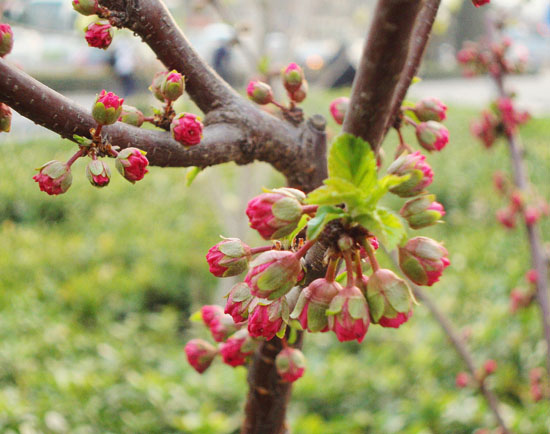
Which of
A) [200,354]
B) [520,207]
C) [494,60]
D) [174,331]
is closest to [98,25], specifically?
[200,354]

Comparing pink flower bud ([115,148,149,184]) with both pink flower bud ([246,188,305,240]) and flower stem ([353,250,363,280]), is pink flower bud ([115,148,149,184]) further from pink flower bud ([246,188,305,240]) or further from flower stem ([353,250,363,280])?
flower stem ([353,250,363,280])

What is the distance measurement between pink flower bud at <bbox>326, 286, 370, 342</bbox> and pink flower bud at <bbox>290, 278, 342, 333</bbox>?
0.02m

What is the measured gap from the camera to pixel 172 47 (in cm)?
74

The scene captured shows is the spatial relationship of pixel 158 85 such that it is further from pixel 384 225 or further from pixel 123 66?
pixel 123 66

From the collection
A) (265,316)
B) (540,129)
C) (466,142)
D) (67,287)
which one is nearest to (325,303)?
(265,316)

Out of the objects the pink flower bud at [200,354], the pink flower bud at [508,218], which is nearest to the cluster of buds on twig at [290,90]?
the pink flower bud at [200,354]

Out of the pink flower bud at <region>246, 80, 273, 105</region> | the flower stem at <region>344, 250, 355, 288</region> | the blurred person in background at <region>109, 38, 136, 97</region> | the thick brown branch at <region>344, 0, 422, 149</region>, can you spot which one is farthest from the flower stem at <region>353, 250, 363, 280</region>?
the blurred person in background at <region>109, 38, 136, 97</region>

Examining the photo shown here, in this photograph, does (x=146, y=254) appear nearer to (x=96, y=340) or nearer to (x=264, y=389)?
(x=96, y=340)

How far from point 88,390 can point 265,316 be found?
Result: 2.35 meters

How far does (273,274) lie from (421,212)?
0.59ft

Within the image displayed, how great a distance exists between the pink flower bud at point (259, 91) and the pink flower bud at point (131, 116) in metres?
0.18

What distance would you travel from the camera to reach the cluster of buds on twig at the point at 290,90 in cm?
84

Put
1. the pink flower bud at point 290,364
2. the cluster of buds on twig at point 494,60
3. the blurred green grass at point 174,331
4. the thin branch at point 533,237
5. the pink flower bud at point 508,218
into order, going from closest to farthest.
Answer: the pink flower bud at point 290,364 < the thin branch at point 533,237 < the cluster of buds on twig at point 494,60 < the pink flower bud at point 508,218 < the blurred green grass at point 174,331

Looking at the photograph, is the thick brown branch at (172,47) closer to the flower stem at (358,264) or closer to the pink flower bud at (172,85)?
the pink flower bud at (172,85)
